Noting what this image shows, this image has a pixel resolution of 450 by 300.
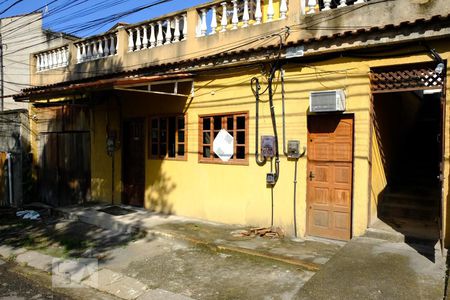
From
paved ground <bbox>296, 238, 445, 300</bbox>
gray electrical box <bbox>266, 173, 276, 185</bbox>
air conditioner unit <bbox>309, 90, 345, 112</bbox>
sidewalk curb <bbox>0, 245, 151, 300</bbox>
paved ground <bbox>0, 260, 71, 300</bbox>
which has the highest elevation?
air conditioner unit <bbox>309, 90, 345, 112</bbox>

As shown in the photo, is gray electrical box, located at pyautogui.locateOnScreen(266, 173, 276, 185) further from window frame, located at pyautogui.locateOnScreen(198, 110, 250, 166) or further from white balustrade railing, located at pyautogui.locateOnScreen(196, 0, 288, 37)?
white balustrade railing, located at pyautogui.locateOnScreen(196, 0, 288, 37)

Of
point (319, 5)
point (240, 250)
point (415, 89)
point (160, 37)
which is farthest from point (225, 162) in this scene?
point (415, 89)

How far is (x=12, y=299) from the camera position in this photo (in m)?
5.10

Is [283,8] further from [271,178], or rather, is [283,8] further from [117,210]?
[117,210]

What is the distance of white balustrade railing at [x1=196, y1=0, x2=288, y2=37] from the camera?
7602 mm

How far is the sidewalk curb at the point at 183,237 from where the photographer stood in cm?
579

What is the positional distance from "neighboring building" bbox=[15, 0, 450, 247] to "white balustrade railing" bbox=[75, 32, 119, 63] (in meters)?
0.05

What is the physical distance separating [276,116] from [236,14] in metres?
2.48

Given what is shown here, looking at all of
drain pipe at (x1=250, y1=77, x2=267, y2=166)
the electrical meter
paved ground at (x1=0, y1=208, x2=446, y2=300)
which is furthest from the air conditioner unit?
paved ground at (x1=0, y1=208, x2=446, y2=300)

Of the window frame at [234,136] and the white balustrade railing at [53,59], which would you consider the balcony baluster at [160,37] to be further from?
the white balustrade railing at [53,59]

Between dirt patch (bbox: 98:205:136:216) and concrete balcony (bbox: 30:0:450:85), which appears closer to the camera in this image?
concrete balcony (bbox: 30:0:450:85)

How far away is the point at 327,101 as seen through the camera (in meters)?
6.48

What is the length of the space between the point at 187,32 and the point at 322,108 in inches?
164

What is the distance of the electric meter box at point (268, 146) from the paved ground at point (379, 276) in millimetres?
2456
